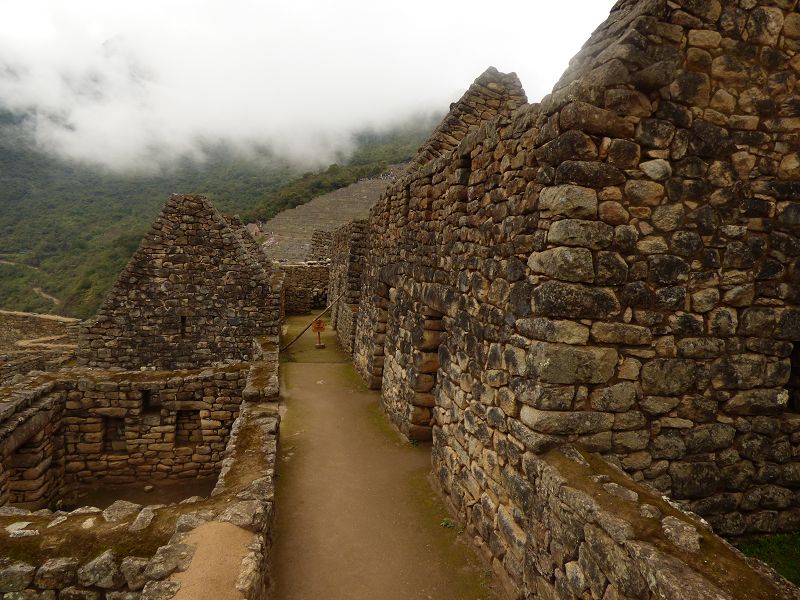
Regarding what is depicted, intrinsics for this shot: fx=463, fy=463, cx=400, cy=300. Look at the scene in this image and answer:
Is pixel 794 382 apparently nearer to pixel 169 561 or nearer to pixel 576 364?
pixel 576 364

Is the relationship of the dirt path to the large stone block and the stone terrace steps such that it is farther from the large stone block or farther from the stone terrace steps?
the large stone block

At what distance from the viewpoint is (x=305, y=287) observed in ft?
64.7

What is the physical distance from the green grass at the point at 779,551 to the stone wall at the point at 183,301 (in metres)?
8.93

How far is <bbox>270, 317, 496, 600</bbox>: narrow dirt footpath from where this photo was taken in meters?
3.83

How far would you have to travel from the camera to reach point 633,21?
3066 millimetres

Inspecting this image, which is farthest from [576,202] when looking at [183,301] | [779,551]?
[183,301]

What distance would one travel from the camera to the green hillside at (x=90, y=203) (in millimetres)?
36250

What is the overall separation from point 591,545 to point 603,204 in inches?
81.4

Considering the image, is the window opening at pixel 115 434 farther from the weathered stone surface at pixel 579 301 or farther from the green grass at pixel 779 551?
the green grass at pixel 779 551

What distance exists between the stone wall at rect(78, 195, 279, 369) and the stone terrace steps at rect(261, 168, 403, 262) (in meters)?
21.2

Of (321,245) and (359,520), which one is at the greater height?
(321,245)

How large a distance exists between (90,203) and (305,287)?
48.3 meters

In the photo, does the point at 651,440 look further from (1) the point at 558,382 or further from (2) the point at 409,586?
(2) the point at 409,586

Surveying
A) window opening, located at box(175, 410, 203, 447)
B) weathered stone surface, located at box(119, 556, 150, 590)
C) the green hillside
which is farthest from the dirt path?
weathered stone surface, located at box(119, 556, 150, 590)
